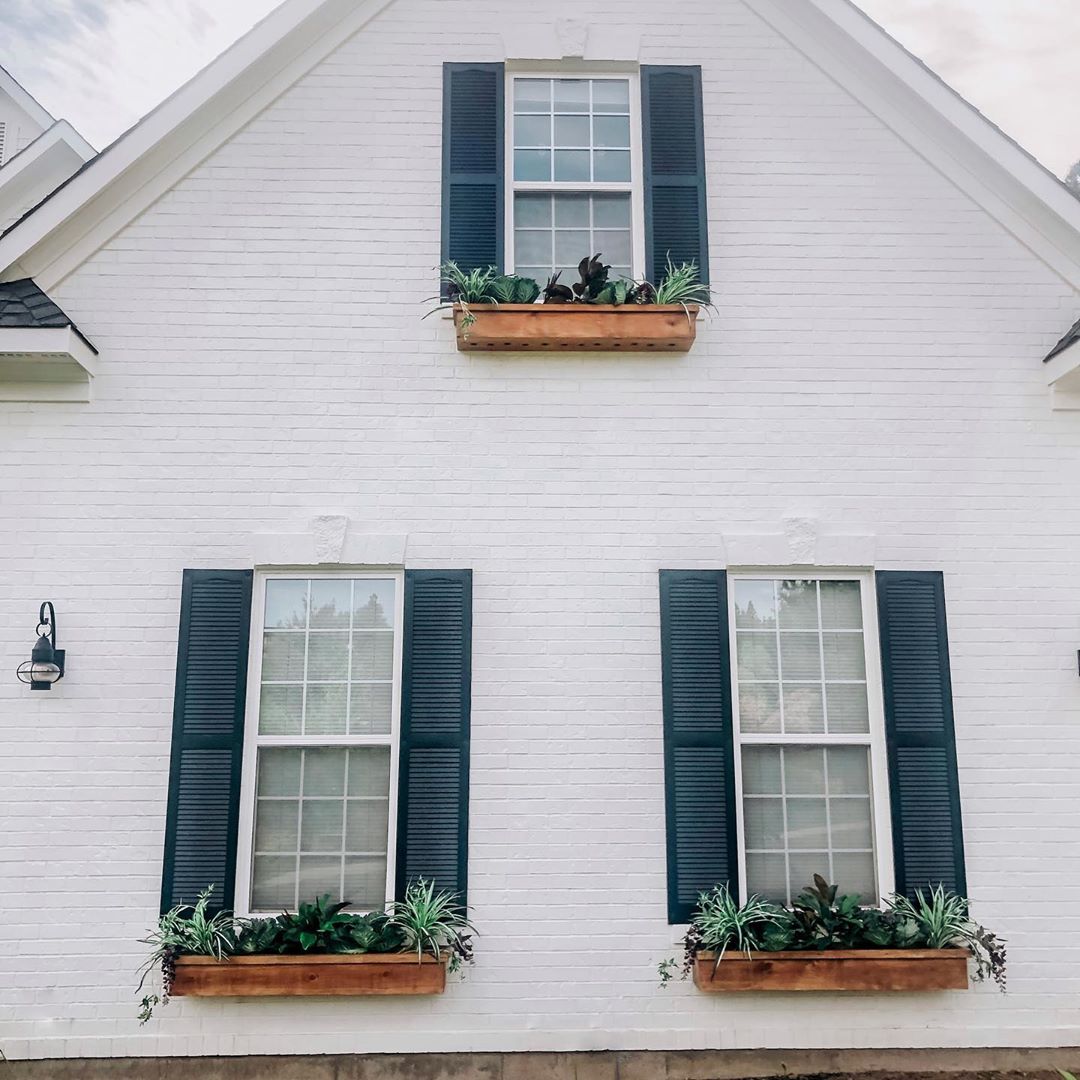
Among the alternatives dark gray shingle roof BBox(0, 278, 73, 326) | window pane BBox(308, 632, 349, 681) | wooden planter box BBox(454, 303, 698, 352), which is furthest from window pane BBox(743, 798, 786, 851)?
dark gray shingle roof BBox(0, 278, 73, 326)

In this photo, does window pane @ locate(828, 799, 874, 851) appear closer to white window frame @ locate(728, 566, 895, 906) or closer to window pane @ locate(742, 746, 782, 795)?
white window frame @ locate(728, 566, 895, 906)

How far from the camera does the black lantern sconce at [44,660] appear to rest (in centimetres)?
420

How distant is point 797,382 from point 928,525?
100cm

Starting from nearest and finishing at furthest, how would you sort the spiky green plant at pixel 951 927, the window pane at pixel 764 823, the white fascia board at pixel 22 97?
1. the spiky green plant at pixel 951 927
2. the window pane at pixel 764 823
3. the white fascia board at pixel 22 97

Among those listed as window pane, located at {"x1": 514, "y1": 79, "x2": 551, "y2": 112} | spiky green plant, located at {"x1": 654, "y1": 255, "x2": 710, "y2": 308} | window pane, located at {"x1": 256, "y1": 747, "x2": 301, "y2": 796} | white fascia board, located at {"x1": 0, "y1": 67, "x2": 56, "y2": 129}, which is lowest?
window pane, located at {"x1": 256, "y1": 747, "x2": 301, "y2": 796}

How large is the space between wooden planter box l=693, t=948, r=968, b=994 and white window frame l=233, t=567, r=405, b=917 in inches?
61.9

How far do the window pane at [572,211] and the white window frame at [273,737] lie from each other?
2.16 meters

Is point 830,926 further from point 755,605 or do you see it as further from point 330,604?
point 330,604

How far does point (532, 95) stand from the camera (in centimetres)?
509

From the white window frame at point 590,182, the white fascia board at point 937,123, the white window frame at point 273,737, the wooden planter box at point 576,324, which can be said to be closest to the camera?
the white window frame at point 273,737

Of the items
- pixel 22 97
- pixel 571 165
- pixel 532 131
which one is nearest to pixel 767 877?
pixel 571 165

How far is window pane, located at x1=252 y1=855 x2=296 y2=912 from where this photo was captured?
4211mm

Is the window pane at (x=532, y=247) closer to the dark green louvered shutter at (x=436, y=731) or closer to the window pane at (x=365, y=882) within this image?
the dark green louvered shutter at (x=436, y=731)

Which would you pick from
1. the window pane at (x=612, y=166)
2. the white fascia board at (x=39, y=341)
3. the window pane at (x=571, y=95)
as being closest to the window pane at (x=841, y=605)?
the window pane at (x=612, y=166)
